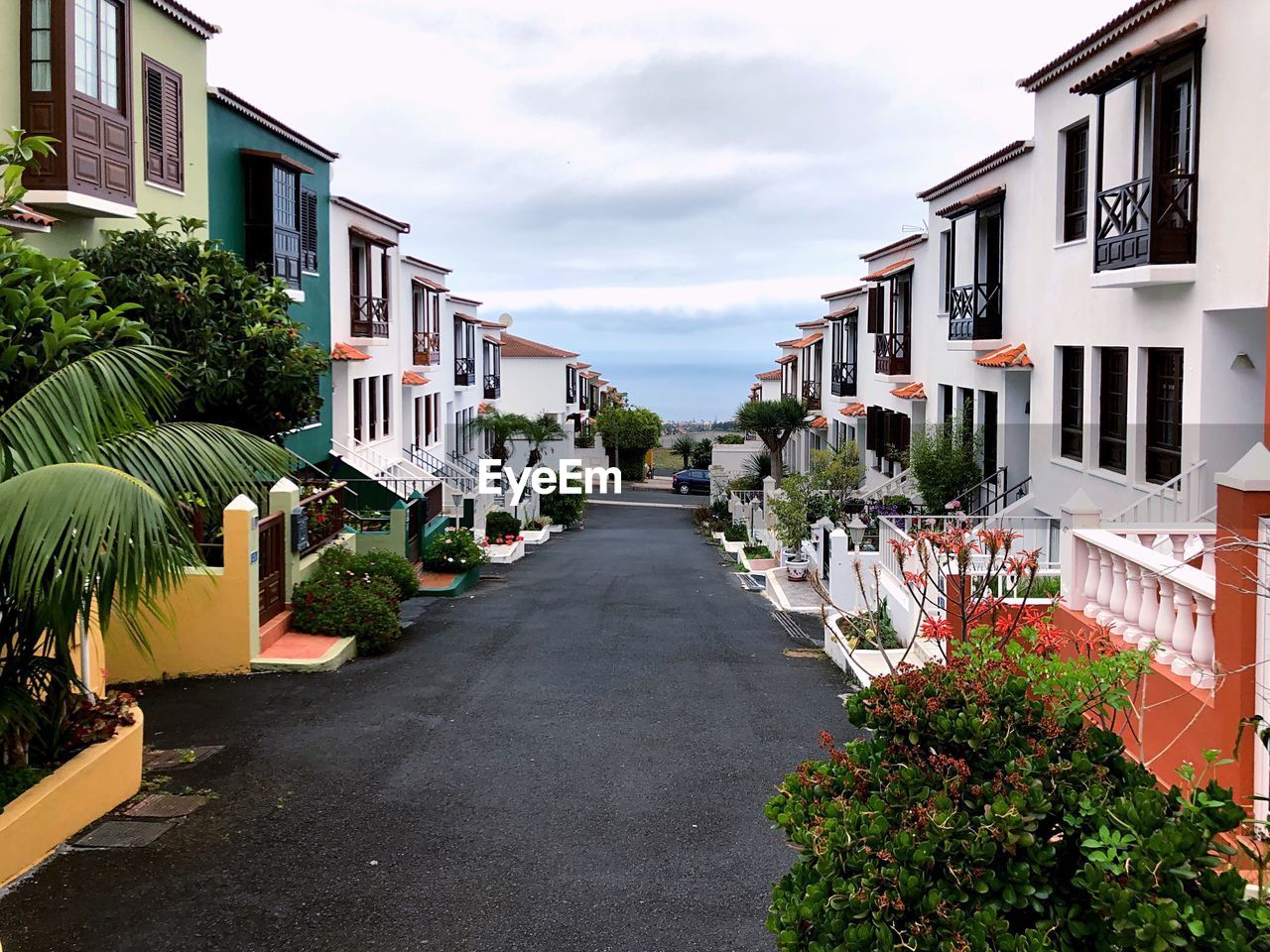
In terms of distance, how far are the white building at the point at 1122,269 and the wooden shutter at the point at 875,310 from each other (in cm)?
603

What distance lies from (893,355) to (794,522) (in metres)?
5.71

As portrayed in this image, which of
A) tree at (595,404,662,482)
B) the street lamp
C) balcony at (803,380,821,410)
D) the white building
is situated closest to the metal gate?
the street lamp

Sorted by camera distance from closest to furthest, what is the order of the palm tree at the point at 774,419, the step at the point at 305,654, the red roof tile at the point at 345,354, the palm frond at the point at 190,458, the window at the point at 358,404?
the palm frond at the point at 190,458 → the step at the point at 305,654 → the red roof tile at the point at 345,354 → the window at the point at 358,404 → the palm tree at the point at 774,419

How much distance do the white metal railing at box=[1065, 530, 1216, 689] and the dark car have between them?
54845 mm

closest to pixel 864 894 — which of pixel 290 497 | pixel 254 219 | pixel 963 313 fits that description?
pixel 290 497

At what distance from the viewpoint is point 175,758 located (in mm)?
10750

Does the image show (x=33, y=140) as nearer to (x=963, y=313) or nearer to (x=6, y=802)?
(x=6, y=802)

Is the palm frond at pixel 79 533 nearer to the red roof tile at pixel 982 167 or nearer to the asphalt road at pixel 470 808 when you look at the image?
the asphalt road at pixel 470 808

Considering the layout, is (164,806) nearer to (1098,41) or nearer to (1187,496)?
(1187,496)

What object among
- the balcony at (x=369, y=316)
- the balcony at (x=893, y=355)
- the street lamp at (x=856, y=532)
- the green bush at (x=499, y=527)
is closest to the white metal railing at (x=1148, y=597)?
the street lamp at (x=856, y=532)

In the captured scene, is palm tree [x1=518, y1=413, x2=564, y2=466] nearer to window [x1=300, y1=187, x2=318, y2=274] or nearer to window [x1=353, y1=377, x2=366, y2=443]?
window [x1=353, y1=377, x2=366, y2=443]

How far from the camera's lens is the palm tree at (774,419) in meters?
44.3

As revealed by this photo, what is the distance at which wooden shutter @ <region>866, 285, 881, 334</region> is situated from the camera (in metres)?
32.6

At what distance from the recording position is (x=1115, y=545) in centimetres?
828
